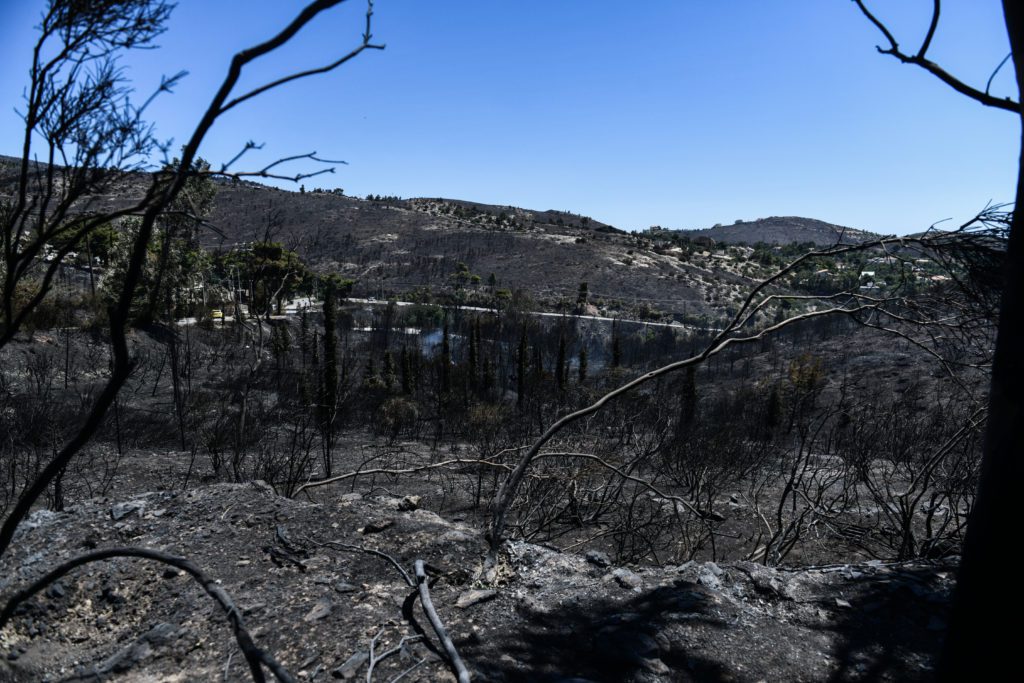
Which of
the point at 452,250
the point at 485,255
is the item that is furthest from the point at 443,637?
the point at 452,250

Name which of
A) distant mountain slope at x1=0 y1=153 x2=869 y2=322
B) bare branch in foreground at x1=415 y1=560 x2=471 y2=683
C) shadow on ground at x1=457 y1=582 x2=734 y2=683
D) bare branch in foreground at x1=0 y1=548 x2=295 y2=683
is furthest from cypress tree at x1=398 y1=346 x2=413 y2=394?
bare branch in foreground at x1=0 y1=548 x2=295 y2=683

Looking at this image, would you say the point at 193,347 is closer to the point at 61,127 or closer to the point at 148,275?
the point at 148,275

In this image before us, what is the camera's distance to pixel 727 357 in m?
44.9

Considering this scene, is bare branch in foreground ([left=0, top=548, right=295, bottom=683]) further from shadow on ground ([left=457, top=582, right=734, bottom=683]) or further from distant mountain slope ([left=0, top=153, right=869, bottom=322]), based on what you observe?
distant mountain slope ([left=0, top=153, right=869, bottom=322])

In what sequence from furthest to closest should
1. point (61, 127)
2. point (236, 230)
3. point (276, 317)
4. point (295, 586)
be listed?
1. point (236, 230)
2. point (276, 317)
3. point (295, 586)
4. point (61, 127)

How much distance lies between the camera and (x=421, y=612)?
11.4ft

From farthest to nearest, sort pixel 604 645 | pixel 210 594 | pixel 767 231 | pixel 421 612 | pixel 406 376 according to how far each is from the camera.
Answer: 1. pixel 767 231
2. pixel 406 376
3. pixel 421 612
4. pixel 604 645
5. pixel 210 594

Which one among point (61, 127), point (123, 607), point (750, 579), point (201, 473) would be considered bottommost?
point (201, 473)

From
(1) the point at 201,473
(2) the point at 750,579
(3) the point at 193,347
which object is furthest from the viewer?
(3) the point at 193,347

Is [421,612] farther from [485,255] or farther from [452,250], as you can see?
[452,250]

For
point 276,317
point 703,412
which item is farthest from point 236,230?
point 703,412

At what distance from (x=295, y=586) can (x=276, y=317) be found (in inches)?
1674

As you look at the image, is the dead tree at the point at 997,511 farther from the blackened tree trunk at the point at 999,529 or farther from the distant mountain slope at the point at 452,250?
the distant mountain slope at the point at 452,250

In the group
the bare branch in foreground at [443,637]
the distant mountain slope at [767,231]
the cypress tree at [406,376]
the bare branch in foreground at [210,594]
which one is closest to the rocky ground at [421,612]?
the bare branch in foreground at [443,637]
